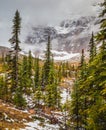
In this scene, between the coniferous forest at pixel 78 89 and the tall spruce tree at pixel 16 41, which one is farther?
the tall spruce tree at pixel 16 41

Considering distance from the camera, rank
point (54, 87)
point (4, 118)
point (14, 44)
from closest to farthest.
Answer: point (4, 118)
point (14, 44)
point (54, 87)

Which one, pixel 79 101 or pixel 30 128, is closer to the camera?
pixel 30 128

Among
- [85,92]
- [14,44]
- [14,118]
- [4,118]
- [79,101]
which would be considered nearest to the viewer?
[85,92]

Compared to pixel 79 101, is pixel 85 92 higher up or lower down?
higher up

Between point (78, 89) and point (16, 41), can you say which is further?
point (16, 41)

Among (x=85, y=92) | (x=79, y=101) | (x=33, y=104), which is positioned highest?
(x=85, y=92)

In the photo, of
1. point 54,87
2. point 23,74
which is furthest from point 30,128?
point 23,74

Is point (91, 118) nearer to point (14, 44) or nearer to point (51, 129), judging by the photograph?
point (51, 129)

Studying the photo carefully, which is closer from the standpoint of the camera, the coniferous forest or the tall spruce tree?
the coniferous forest

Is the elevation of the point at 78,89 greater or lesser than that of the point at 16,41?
lesser

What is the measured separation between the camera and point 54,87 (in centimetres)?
8631

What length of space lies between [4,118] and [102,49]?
2747 cm

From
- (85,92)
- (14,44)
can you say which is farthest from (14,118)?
(85,92)

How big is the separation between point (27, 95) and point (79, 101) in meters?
54.1
